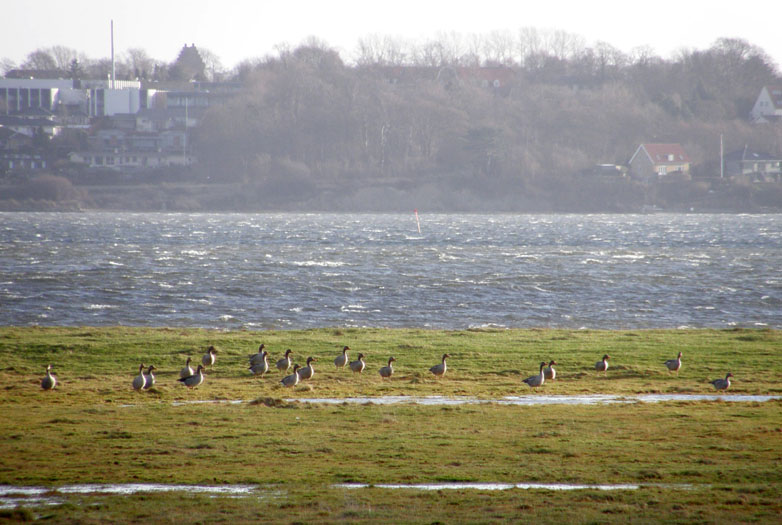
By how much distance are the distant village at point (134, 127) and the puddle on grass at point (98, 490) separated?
130406 mm

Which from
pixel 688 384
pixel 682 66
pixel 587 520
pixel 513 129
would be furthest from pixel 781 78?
pixel 587 520

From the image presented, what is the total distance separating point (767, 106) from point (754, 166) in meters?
28.8

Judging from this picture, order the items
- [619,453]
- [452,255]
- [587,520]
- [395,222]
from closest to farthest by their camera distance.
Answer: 1. [587,520]
2. [619,453]
3. [452,255]
4. [395,222]

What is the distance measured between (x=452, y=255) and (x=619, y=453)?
169 ft

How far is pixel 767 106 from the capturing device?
157500 millimetres

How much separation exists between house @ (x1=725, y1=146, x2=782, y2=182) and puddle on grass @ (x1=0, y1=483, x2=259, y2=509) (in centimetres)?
13265

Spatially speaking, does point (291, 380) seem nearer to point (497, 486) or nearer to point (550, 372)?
point (550, 372)

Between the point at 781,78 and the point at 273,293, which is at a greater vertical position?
the point at 781,78

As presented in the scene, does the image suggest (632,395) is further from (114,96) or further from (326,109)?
(114,96)

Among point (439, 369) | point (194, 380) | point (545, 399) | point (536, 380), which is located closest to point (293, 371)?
point (194, 380)

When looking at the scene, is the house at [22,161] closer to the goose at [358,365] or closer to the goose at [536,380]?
the goose at [358,365]

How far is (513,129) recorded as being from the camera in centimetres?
15600

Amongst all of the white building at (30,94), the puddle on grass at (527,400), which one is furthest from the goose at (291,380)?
the white building at (30,94)

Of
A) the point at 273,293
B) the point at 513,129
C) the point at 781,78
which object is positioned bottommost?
the point at 273,293
